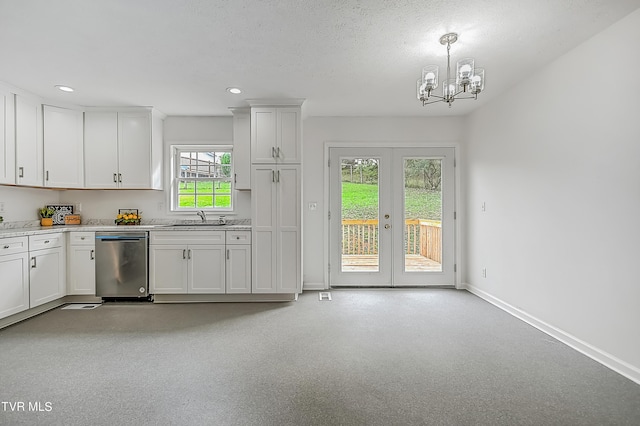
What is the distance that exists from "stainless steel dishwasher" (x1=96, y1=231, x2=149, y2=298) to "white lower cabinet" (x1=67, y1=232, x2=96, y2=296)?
7cm

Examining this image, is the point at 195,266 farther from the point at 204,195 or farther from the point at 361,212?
the point at 361,212

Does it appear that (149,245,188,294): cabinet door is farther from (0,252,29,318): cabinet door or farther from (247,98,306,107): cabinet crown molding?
(247,98,306,107): cabinet crown molding

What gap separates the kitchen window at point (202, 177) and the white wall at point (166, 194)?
0.40 ft

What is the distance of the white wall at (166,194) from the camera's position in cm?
425

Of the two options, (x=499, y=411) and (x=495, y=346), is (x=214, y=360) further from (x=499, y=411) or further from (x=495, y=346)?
(x=495, y=346)

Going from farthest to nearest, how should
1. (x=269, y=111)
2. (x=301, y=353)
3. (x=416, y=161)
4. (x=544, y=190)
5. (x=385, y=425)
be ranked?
(x=416, y=161), (x=269, y=111), (x=544, y=190), (x=301, y=353), (x=385, y=425)

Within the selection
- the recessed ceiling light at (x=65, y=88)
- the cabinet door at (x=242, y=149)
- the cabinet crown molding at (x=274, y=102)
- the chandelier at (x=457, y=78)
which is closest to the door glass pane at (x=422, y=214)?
the cabinet crown molding at (x=274, y=102)

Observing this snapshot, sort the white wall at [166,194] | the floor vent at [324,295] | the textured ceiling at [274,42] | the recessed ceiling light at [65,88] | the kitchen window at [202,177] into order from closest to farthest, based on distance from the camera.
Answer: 1. the textured ceiling at [274,42]
2. the recessed ceiling light at [65,88]
3. the floor vent at [324,295]
4. the white wall at [166,194]
5. the kitchen window at [202,177]

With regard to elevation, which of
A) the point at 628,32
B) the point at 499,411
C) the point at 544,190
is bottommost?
the point at 499,411

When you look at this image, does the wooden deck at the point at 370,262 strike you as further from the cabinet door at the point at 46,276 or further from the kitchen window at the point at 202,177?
the cabinet door at the point at 46,276

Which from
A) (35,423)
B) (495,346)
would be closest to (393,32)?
(495,346)

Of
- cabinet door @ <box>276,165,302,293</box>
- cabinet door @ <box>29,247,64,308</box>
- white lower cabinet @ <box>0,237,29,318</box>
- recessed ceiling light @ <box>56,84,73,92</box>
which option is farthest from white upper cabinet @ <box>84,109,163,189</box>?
cabinet door @ <box>276,165,302,293</box>

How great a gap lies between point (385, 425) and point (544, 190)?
2.58 meters

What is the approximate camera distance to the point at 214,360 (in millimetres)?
2312
